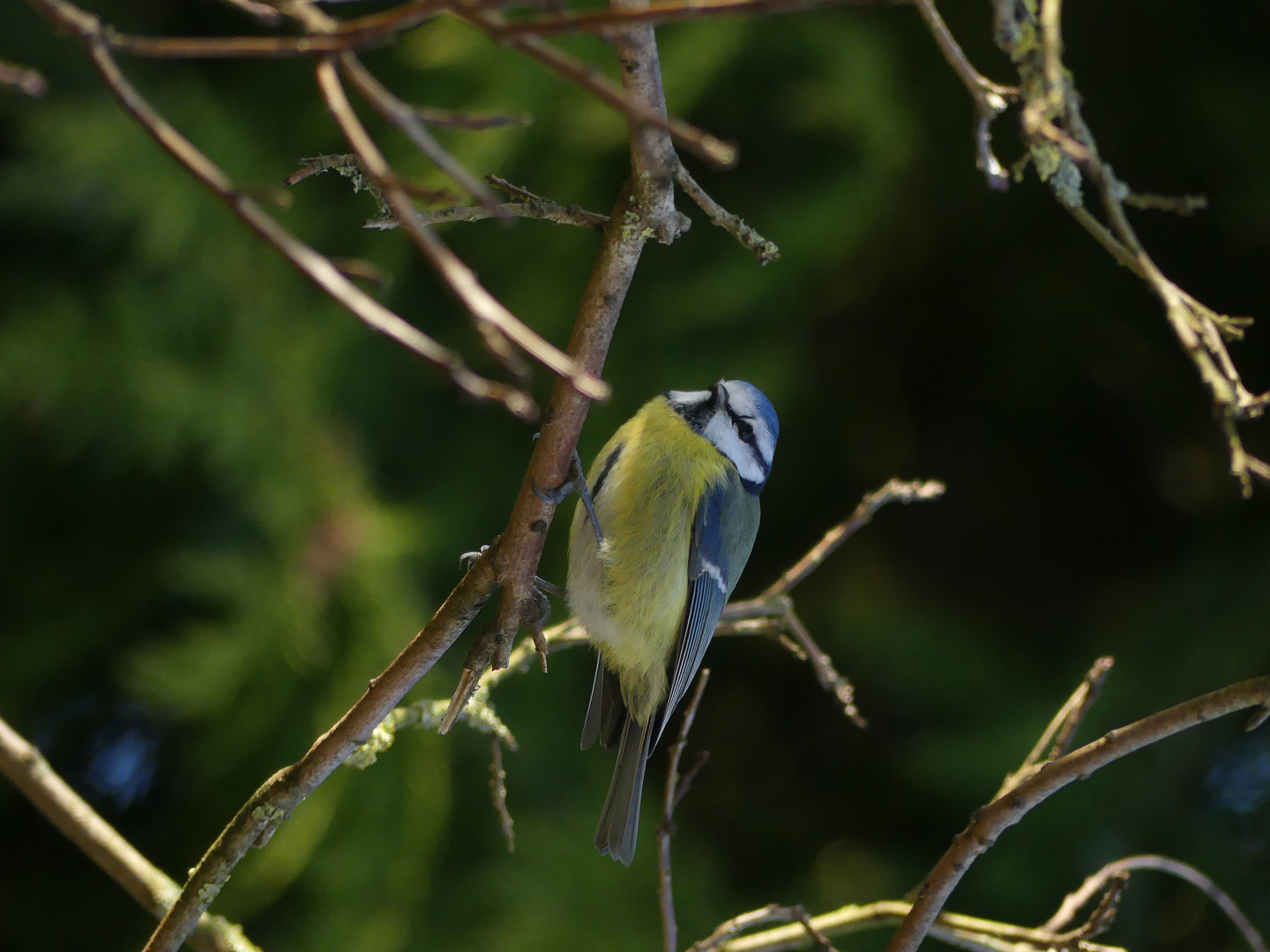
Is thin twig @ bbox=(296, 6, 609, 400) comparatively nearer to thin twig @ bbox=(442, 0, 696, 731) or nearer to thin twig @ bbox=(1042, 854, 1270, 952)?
thin twig @ bbox=(442, 0, 696, 731)

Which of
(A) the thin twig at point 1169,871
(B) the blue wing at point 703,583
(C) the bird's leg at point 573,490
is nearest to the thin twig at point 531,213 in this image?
(C) the bird's leg at point 573,490

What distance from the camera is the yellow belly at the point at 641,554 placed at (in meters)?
1.12

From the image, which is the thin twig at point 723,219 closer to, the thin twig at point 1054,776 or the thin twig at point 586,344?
the thin twig at point 586,344

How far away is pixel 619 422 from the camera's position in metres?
1.57

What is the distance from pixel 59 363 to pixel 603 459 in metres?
0.81

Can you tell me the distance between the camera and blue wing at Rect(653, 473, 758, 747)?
1.17 m

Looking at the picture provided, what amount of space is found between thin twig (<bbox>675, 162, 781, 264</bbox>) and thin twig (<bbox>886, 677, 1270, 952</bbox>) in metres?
0.32

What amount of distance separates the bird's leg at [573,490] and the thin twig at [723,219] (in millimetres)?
152

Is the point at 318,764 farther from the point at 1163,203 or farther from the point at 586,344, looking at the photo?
the point at 1163,203

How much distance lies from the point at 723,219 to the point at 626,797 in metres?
0.74

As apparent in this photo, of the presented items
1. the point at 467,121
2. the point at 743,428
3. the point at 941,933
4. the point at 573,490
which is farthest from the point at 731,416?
the point at 467,121

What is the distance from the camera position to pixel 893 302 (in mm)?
1906

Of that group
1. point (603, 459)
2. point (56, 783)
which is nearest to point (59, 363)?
point (603, 459)

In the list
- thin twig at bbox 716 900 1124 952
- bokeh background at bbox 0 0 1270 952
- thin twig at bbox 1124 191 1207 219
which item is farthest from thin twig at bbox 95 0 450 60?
bokeh background at bbox 0 0 1270 952
